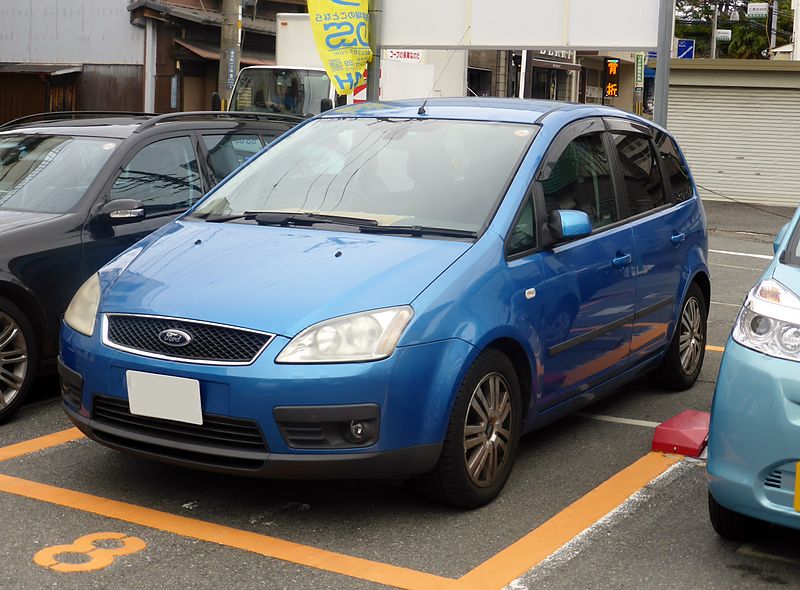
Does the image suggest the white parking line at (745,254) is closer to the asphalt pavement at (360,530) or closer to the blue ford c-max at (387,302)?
the blue ford c-max at (387,302)

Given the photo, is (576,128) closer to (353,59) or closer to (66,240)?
(66,240)

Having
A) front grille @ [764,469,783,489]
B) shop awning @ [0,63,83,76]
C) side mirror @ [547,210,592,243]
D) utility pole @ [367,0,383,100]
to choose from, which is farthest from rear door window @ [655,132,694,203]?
shop awning @ [0,63,83,76]

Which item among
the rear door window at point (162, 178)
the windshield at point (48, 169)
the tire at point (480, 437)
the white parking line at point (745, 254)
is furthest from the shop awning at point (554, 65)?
the tire at point (480, 437)

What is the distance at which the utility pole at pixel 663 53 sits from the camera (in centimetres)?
1215

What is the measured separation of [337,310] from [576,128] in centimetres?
201

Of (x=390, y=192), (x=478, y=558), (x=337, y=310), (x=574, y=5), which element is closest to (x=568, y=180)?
(x=390, y=192)

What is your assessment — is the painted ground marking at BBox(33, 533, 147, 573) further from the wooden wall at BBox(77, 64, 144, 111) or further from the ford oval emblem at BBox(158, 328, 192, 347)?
the wooden wall at BBox(77, 64, 144, 111)

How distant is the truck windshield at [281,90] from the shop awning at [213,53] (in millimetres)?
8471

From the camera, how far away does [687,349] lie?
22.5 feet

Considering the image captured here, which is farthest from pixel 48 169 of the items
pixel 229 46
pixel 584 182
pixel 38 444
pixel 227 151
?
pixel 229 46

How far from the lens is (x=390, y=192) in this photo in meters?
5.20

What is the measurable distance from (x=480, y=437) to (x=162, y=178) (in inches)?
129

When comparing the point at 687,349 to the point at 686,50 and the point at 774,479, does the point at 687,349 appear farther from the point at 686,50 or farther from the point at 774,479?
the point at 686,50

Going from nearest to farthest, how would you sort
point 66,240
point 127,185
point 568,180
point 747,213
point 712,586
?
point 712,586, point 568,180, point 66,240, point 127,185, point 747,213
